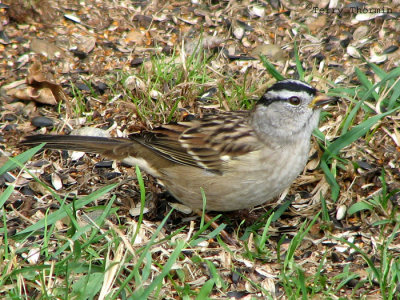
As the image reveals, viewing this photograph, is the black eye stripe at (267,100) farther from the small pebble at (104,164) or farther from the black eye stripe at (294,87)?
the small pebble at (104,164)

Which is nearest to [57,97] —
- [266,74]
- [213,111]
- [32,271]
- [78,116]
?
[78,116]

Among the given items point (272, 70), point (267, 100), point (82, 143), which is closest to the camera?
point (267, 100)

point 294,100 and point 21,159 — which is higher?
point 294,100

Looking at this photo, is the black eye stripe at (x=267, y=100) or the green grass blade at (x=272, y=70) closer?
the black eye stripe at (x=267, y=100)

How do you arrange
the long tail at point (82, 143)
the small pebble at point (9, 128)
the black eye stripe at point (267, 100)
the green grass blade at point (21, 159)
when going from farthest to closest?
1. the small pebble at point (9, 128)
2. the long tail at point (82, 143)
3. the black eye stripe at point (267, 100)
4. the green grass blade at point (21, 159)

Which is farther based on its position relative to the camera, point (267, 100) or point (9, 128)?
point (9, 128)

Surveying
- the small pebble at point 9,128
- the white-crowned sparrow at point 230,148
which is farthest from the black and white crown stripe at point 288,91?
the small pebble at point 9,128

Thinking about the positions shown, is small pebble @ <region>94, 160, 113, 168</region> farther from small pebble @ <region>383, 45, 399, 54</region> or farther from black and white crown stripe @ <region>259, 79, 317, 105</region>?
small pebble @ <region>383, 45, 399, 54</region>

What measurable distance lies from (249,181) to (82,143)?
1.00 m

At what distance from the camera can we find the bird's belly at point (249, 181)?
3.50 metres

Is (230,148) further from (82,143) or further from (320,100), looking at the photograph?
(82,143)

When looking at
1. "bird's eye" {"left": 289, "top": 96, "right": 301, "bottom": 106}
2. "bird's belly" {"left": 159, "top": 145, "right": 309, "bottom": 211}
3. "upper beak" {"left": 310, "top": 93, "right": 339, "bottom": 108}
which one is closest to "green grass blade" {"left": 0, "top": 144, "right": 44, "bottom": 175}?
"bird's belly" {"left": 159, "top": 145, "right": 309, "bottom": 211}

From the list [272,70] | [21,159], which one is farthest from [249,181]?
[21,159]

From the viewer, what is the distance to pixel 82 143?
3814mm
